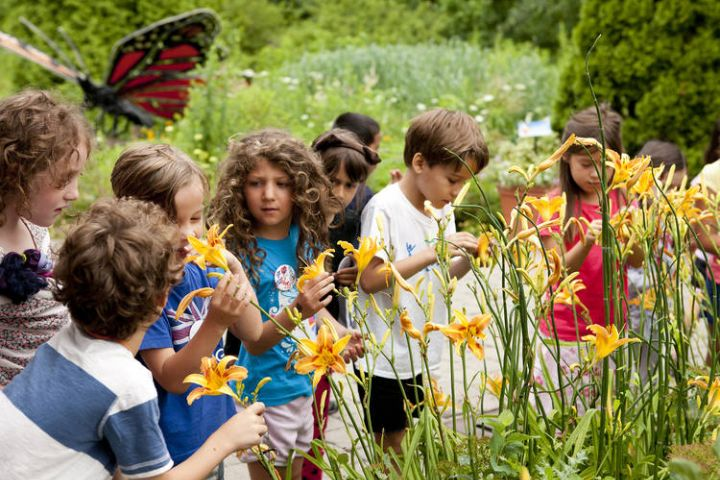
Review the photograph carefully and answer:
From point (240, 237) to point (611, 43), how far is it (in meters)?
5.55

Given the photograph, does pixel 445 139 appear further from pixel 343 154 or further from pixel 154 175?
pixel 154 175

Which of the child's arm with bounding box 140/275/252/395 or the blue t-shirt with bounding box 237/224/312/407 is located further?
the blue t-shirt with bounding box 237/224/312/407

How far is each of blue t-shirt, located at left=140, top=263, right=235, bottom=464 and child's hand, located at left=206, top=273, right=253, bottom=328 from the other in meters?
0.25

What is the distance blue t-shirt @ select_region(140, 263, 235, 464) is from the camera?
2.06 meters

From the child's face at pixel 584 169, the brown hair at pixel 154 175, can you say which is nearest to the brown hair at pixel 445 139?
the child's face at pixel 584 169

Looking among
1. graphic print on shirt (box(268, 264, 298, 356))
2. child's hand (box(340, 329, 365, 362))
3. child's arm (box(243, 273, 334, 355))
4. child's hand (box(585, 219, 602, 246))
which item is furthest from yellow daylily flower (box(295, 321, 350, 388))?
graphic print on shirt (box(268, 264, 298, 356))

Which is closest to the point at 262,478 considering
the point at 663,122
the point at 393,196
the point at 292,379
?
the point at 292,379

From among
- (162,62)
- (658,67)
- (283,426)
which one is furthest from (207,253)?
(162,62)

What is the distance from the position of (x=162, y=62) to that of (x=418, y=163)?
7734 mm

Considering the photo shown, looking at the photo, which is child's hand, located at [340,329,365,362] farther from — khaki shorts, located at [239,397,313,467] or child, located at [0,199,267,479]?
child, located at [0,199,267,479]

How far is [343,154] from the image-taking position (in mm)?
3252

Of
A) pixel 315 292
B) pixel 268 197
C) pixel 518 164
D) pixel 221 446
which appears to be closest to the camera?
pixel 221 446

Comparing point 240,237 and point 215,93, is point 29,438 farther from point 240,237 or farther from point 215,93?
point 215,93

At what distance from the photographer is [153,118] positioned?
10273 mm
